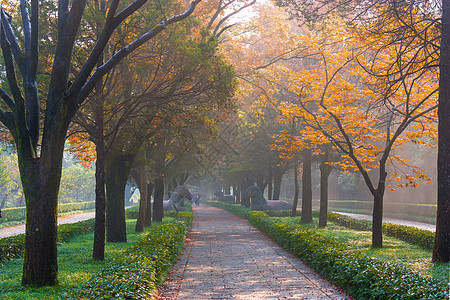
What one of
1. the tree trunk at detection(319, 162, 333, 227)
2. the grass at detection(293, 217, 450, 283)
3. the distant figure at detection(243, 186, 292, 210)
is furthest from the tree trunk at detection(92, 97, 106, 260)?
the distant figure at detection(243, 186, 292, 210)

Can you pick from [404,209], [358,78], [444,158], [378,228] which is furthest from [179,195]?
[444,158]

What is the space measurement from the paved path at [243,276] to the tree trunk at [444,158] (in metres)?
2.95

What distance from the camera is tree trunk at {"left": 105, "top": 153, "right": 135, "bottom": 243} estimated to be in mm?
14586

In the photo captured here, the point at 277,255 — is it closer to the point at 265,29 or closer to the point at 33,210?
the point at 33,210

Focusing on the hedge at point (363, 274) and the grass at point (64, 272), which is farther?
the grass at point (64, 272)

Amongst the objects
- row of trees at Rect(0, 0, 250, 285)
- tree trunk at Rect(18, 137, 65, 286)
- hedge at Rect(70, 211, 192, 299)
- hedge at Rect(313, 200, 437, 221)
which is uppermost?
row of trees at Rect(0, 0, 250, 285)

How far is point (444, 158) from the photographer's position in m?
9.77

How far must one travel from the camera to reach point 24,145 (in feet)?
24.3

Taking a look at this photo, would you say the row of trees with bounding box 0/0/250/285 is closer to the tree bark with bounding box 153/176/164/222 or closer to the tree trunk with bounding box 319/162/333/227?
the tree bark with bounding box 153/176/164/222

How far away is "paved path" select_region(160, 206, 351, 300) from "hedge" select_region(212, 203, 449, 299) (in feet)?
0.78

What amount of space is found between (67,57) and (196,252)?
7969 millimetres

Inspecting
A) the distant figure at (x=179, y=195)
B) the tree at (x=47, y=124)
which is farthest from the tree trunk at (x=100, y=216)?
the distant figure at (x=179, y=195)

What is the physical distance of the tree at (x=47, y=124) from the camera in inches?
280

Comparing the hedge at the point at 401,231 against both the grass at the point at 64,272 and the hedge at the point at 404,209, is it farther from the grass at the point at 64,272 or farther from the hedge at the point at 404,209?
the grass at the point at 64,272
